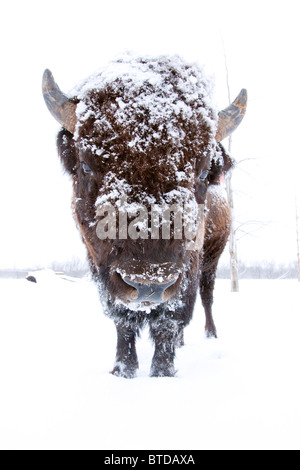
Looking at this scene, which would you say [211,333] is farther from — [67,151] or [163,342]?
[67,151]

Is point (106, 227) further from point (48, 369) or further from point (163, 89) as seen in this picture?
point (48, 369)

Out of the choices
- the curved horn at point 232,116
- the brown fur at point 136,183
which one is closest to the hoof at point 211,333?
the brown fur at point 136,183

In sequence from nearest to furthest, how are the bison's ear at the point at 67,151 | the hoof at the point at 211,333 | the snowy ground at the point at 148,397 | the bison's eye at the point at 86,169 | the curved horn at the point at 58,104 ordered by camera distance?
the snowy ground at the point at 148,397 < the bison's eye at the point at 86,169 < the curved horn at the point at 58,104 < the bison's ear at the point at 67,151 < the hoof at the point at 211,333

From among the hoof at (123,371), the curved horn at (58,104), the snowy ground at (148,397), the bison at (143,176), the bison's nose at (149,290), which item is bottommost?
the hoof at (123,371)

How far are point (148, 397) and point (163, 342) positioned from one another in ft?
3.02

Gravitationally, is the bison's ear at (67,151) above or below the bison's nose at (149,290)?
above

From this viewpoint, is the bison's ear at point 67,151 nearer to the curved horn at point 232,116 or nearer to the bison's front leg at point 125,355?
the curved horn at point 232,116

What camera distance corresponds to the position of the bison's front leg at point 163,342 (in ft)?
9.50

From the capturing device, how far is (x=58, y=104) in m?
2.81

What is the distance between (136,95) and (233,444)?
7.84ft

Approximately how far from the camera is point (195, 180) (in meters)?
2.69

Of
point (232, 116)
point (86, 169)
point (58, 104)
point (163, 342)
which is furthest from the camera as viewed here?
point (232, 116)

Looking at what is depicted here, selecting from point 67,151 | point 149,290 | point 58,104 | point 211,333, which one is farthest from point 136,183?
point 211,333

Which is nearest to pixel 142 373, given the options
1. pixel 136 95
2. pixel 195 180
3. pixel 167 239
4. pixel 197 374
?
pixel 197 374
